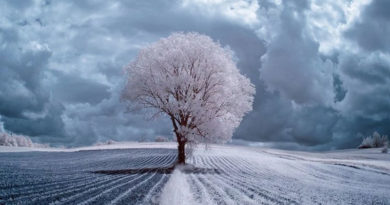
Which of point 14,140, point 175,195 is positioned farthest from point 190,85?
point 14,140

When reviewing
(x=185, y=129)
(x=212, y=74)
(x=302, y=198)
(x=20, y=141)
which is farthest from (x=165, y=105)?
(x=20, y=141)

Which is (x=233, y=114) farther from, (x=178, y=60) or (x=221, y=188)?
(x=221, y=188)

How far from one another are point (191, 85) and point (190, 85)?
124 mm

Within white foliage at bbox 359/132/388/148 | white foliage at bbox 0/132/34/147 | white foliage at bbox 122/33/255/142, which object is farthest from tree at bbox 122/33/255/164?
white foliage at bbox 359/132/388/148

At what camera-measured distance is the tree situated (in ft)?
92.1

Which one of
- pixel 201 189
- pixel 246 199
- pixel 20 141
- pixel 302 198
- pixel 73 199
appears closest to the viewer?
pixel 73 199

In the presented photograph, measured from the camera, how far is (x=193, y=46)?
94.0 feet

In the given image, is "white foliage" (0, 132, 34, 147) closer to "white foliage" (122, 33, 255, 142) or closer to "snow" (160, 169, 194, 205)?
"white foliage" (122, 33, 255, 142)

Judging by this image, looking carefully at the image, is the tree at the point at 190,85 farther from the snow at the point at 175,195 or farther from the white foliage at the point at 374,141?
the white foliage at the point at 374,141

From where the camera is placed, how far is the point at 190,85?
1118 inches

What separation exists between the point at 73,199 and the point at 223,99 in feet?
62.1

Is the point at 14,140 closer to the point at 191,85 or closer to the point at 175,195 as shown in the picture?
the point at 191,85

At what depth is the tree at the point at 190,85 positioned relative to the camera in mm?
28078

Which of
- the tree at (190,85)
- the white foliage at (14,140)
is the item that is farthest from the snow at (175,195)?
the white foliage at (14,140)
